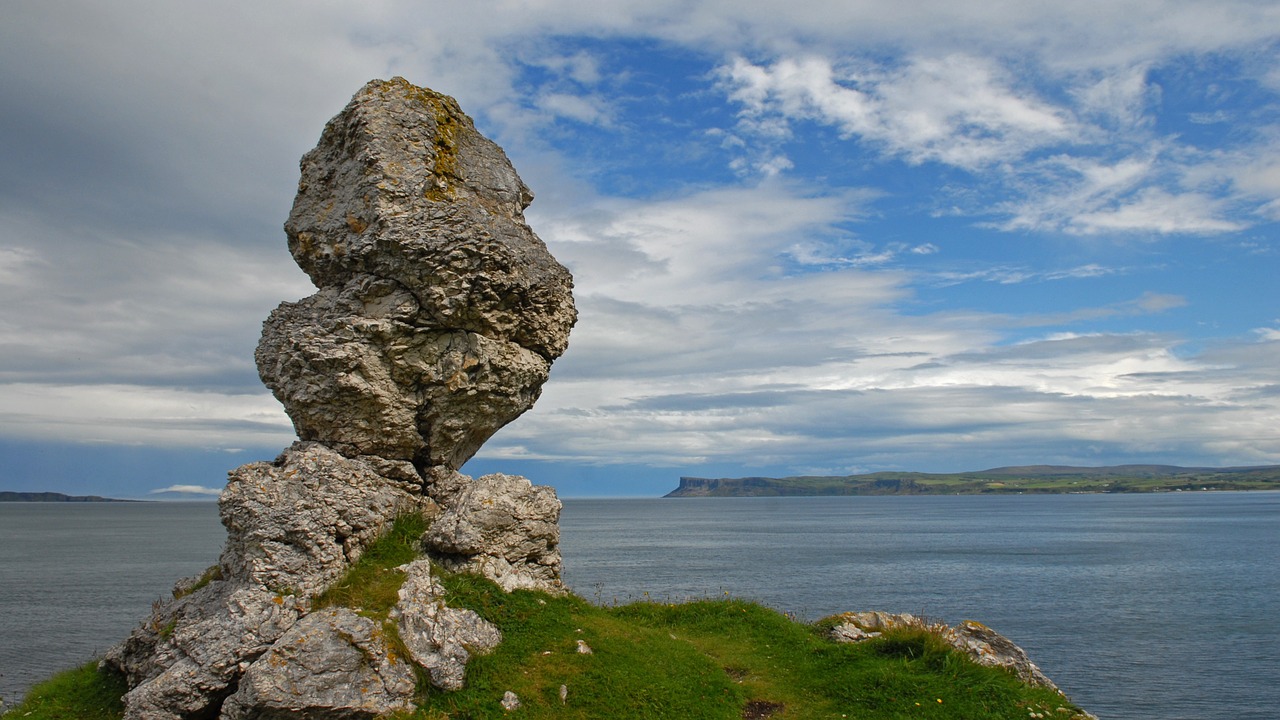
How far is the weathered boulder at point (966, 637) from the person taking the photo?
54.1 ft

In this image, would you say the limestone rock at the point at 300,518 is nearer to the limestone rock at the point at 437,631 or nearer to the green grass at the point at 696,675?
the limestone rock at the point at 437,631

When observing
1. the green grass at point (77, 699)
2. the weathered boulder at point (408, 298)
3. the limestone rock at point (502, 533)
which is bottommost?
the green grass at point (77, 699)

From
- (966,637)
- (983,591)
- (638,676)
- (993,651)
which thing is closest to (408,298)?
(638,676)

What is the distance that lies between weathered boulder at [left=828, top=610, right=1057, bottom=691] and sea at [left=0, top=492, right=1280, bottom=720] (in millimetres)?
11326

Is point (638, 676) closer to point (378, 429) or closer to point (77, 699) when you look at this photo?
point (378, 429)

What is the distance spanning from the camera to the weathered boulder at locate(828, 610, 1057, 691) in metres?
16.5

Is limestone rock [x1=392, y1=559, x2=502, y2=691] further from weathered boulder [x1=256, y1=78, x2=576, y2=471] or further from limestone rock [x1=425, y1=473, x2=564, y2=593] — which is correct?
weathered boulder [x1=256, y1=78, x2=576, y2=471]

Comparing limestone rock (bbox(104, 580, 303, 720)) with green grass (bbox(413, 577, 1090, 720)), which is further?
green grass (bbox(413, 577, 1090, 720))


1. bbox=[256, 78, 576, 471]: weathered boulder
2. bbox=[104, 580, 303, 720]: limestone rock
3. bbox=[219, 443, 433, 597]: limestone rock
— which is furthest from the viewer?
bbox=[256, 78, 576, 471]: weathered boulder

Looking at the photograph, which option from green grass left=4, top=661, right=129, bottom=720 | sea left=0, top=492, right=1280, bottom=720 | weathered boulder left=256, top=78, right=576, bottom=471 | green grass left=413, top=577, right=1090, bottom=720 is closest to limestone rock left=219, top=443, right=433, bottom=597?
weathered boulder left=256, top=78, right=576, bottom=471

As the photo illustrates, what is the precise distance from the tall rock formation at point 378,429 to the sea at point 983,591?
11.8 m

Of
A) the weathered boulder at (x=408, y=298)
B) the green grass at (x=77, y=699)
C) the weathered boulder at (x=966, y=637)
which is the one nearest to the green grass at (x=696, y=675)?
the weathered boulder at (x=966, y=637)

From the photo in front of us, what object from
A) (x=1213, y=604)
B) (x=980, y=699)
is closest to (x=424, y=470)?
(x=980, y=699)

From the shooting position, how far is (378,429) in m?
16.5
